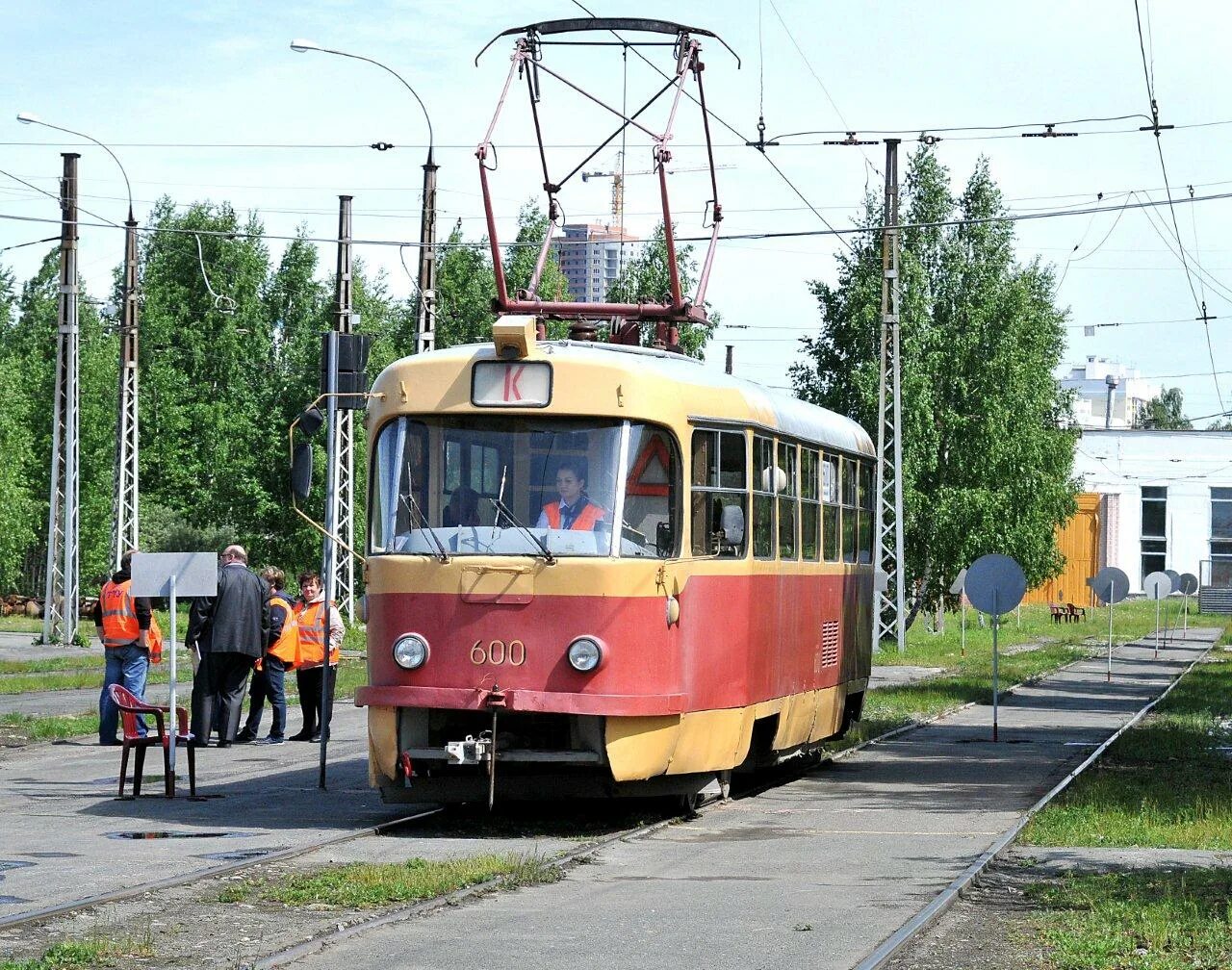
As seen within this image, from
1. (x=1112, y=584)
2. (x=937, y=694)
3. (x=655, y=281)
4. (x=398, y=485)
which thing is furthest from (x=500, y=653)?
(x=655, y=281)

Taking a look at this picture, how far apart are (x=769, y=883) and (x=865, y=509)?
896 centimetres

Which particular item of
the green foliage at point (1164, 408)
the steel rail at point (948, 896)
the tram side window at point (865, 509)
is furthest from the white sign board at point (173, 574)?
the green foliage at point (1164, 408)

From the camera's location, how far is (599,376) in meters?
12.8

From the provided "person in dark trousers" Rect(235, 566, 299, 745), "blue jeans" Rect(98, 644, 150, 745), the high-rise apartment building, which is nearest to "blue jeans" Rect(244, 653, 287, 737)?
"person in dark trousers" Rect(235, 566, 299, 745)

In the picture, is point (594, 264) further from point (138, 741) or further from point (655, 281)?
point (138, 741)

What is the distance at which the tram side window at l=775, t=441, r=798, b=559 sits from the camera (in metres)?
15.1

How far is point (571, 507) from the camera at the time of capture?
41.9 ft

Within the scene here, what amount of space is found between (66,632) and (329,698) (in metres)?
24.1

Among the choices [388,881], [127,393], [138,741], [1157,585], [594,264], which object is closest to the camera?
[388,881]

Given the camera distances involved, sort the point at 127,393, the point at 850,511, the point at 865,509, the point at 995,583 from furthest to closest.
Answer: the point at 127,393, the point at 995,583, the point at 865,509, the point at 850,511

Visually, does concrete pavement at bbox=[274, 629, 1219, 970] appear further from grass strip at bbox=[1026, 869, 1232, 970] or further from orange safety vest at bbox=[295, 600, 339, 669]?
orange safety vest at bbox=[295, 600, 339, 669]

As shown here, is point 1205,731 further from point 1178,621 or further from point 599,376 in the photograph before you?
point 1178,621

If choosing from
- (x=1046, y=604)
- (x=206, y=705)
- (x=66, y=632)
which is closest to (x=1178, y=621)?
(x=1046, y=604)

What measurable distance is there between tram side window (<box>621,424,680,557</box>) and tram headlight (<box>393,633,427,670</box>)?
1.35 meters
